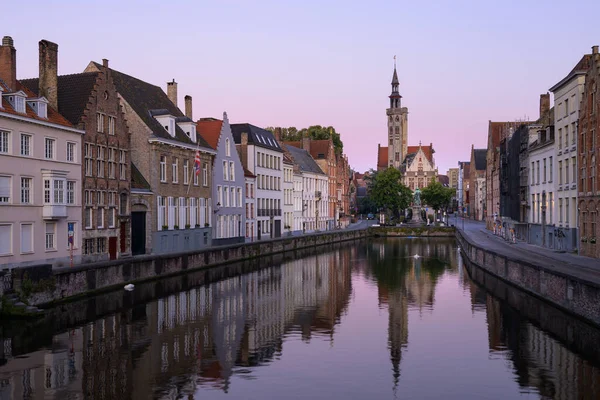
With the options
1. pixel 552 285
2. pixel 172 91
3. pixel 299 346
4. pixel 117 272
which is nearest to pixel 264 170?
pixel 172 91

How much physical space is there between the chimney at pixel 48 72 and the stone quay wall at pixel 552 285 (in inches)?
1120

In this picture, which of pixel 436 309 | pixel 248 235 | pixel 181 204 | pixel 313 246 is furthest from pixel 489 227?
pixel 436 309

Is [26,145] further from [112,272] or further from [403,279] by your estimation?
[403,279]

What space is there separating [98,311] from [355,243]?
60502 mm

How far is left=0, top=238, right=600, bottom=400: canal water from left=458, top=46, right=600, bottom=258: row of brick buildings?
29.5 ft

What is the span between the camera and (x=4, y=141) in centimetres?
3369

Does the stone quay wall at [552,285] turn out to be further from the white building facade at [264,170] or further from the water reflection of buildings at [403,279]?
the white building facade at [264,170]

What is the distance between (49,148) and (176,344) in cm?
1814

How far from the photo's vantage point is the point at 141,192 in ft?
155

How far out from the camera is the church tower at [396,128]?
16388 centimetres

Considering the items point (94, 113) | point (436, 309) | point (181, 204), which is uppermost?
point (94, 113)

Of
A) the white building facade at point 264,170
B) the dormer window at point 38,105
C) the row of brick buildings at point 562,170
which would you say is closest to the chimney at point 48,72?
the dormer window at point 38,105

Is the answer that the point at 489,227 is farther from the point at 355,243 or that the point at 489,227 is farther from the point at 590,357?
the point at 590,357

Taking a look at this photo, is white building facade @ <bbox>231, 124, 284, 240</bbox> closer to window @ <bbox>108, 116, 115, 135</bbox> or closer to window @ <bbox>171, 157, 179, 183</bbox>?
window @ <bbox>171, 157, 179, 183</bbox>
